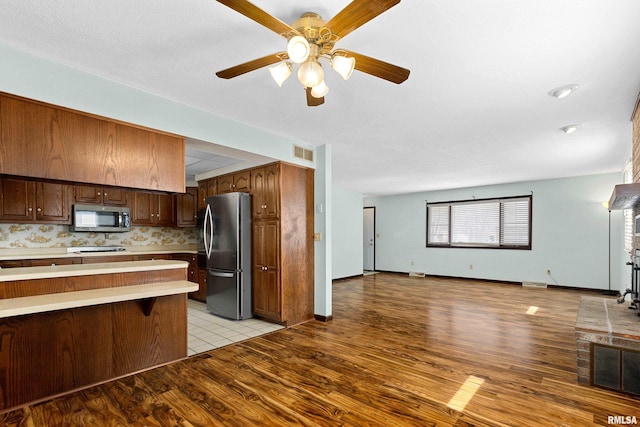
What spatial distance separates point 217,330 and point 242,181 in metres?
2.02

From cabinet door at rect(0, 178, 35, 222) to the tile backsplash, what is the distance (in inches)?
11.2

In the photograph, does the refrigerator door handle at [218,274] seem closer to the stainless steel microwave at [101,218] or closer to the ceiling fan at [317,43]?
the stainless steel microwave at [101,218]

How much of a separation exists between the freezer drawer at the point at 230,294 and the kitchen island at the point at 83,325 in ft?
3.97

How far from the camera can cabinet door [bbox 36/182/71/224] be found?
14.3ft

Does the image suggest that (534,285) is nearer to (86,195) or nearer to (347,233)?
(347,233)

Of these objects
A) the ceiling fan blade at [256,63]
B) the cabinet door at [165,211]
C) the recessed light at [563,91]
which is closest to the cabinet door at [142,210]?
the cabinet door at [165,211]

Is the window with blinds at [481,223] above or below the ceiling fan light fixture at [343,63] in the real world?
below

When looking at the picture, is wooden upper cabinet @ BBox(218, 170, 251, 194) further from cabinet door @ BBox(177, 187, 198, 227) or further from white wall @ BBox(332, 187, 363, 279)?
white wall @ BBox(332, 187, 363, 279)

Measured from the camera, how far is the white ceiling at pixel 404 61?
175 cm

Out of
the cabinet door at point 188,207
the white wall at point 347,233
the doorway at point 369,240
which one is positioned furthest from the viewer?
the doorway at point 369,240

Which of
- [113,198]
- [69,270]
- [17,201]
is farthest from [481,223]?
[17,201]

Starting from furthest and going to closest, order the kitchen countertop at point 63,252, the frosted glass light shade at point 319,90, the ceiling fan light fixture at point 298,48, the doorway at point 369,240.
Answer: the doorway at point 369,240 < the kitchen countertop at point 63,252 < the frosted glass light shade at point 319,90 < the ceiling fan light fixture at point 298,48

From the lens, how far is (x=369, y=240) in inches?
393

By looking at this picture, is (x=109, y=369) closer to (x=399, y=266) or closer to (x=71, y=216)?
(x=71, y=216)
